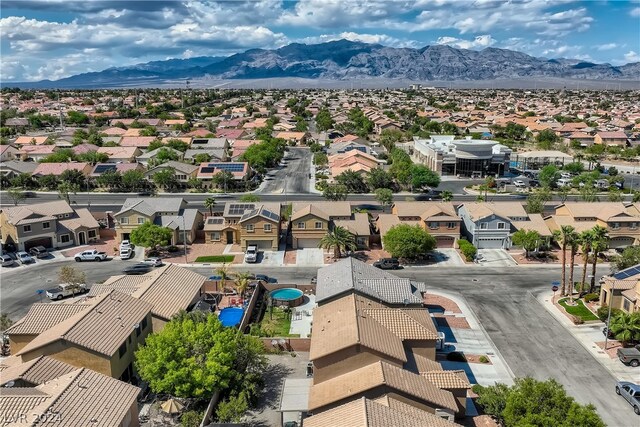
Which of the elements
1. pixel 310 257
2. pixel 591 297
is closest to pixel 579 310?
pixel 591 297

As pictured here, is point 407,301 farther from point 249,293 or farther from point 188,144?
point 188,144

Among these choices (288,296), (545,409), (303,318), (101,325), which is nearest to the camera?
(545,409)

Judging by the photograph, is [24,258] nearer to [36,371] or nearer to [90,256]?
[90,256]

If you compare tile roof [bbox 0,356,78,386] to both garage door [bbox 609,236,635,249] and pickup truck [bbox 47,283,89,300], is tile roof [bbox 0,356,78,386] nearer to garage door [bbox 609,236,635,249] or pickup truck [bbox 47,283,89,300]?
pickup truck [bbox 47,283,89,300]

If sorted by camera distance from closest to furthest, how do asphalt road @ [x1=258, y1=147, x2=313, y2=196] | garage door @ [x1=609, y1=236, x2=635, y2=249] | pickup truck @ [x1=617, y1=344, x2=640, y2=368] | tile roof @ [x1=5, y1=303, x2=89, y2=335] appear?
tile roof @ [x1=5, y1=303, x2=89, y2=335], pickup truck @ [x1=617, y1=344, x2=640, y2=368], garage door @ [x1=609, y1=236, x2=635, y2=249], asphalt road @ [x1=258, y1=147, x2=313, y2=196]

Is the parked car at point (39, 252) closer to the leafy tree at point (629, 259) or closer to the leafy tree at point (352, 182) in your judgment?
the leafy tree at point (352, 182)

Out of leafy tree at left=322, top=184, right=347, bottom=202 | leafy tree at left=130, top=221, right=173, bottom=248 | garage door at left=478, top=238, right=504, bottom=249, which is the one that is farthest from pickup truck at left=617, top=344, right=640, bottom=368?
leafy tree at left=322, top=184, right=347, bottom=202

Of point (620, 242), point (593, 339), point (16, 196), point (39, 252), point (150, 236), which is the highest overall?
point (16, 196)
